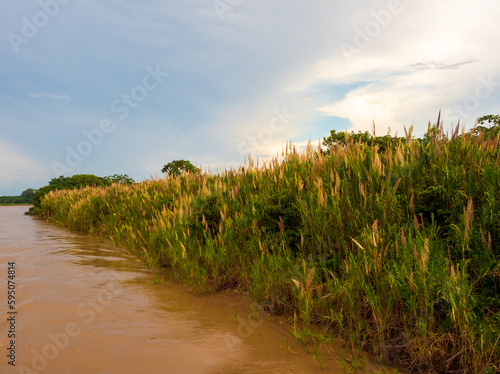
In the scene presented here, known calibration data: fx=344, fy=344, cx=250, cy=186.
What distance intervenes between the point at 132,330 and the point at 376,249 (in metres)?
2.29

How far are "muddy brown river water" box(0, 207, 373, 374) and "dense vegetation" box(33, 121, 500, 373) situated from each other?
39cm

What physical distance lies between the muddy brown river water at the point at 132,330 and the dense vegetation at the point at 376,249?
386 mm

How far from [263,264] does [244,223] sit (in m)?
0.95

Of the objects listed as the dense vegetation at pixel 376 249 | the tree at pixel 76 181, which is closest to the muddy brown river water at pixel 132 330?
the dense vegetation at pixel 376 249

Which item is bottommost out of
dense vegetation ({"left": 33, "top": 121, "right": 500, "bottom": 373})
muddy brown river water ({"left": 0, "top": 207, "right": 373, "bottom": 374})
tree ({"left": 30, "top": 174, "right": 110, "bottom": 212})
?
muddy brown river water ({"left": 0, "top": 207, "right": 373, "bottom": 374})

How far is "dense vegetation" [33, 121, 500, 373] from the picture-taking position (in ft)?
8.48

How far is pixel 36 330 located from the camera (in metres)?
3.01

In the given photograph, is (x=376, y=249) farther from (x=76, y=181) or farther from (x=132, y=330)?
(x=76, y=181)

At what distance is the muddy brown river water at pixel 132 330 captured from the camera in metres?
2.51

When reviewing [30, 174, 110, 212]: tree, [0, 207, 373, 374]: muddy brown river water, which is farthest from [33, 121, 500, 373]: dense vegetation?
[30, 174, 110, 212]: tree

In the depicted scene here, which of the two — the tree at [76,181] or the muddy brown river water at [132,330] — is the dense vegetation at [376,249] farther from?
the tree at [76,181]

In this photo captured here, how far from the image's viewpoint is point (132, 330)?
10.1ft

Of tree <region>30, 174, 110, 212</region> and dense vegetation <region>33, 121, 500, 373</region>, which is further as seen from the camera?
tree <region>30, 174, 110, 212</region>

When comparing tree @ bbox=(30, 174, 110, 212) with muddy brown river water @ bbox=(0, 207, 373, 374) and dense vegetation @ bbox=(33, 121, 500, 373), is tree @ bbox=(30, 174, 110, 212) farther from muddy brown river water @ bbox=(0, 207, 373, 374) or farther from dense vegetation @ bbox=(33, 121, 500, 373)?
dense vegetation @ bbox=(33, 121, 500, 373)
